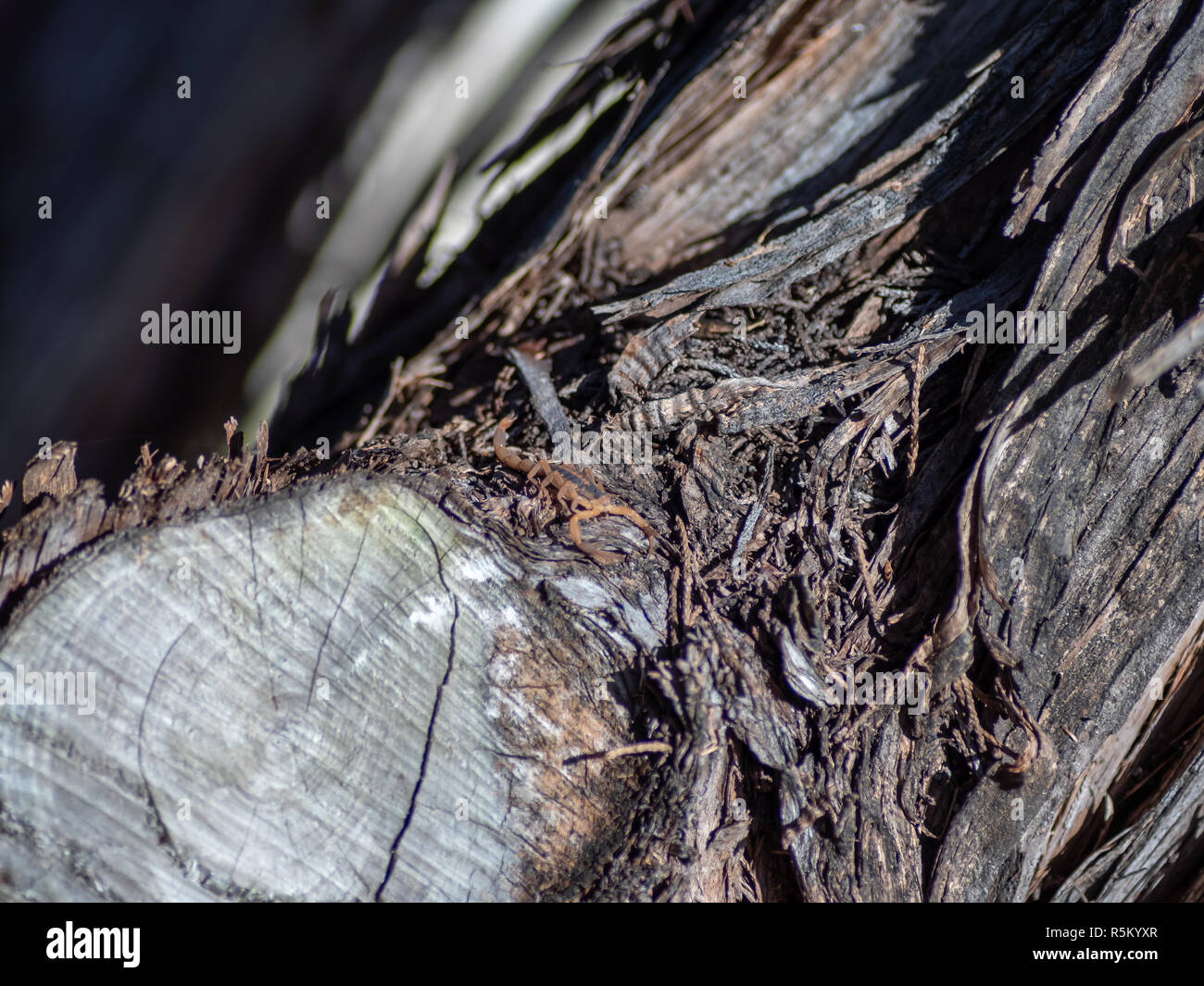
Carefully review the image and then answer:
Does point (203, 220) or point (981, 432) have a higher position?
point (203, 220)

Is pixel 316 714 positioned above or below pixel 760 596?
below

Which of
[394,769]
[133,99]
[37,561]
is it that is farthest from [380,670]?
[133,99]

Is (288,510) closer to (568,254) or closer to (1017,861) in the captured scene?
(568,254)

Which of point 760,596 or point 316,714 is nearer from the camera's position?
point 316,714

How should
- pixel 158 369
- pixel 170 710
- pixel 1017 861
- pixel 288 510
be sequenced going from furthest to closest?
pixel 158 369, pixel 1017 861, pixel 288 510, pixel 170 710
